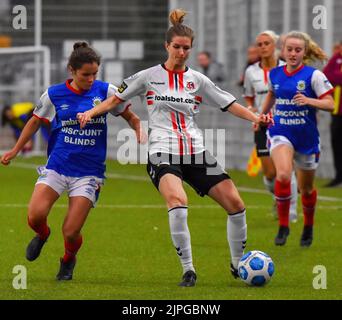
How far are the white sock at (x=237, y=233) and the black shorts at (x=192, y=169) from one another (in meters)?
0.33

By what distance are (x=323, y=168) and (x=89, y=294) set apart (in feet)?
43.7

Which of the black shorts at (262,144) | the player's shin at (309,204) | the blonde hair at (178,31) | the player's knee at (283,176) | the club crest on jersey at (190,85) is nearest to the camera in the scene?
the blonde hair at (178,31)

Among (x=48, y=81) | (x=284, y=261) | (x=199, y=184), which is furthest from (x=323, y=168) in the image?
(x=199, y=184)

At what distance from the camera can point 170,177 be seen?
977cm

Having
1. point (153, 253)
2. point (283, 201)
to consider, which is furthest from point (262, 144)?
point (153, 253)

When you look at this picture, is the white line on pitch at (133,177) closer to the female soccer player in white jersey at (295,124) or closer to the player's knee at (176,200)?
the female soccer player in white jersey at (295,124)

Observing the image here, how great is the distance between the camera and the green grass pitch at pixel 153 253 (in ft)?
31.4

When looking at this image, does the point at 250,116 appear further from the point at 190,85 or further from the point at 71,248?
the point at 71,248

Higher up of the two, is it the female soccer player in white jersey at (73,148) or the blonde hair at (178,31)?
the blonde hair at (178,31)

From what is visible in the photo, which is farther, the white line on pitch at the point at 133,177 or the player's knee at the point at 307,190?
the white line on pitch at the point at 133,177

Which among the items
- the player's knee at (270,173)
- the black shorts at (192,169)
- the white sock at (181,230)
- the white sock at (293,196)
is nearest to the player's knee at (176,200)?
the white sock at (181,230)

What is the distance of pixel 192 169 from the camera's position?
9.97 meters

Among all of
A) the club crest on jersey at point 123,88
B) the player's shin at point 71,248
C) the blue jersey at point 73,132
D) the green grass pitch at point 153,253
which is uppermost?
the club crest on jersey at point 123,88
